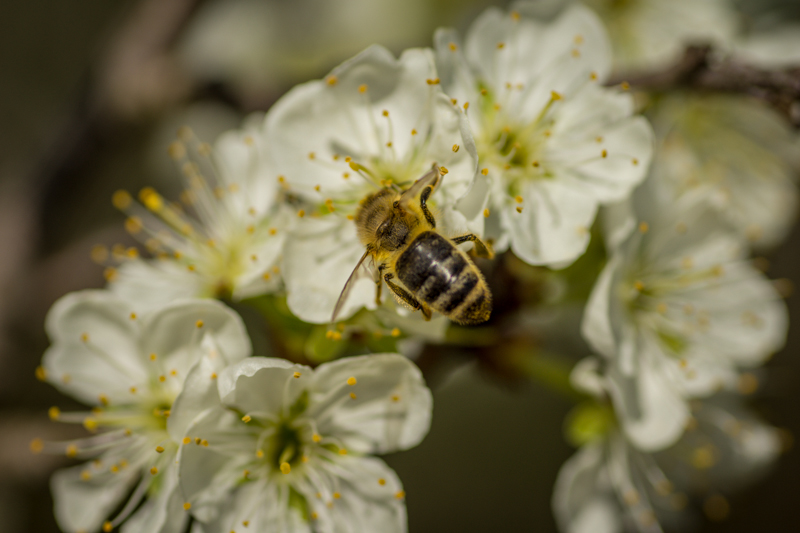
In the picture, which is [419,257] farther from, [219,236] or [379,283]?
[219,236]

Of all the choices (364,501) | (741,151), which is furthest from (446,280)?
(741,151)

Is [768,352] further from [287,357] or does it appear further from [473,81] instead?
[287,357]

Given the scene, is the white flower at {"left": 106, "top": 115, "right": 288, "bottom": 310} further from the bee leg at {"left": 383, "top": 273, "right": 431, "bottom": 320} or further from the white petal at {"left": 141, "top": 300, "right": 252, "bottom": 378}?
the bee leg at {"left": 383, "top": 273, "right": 431, "bottom": 320}

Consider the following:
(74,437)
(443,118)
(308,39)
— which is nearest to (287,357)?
(443,118)

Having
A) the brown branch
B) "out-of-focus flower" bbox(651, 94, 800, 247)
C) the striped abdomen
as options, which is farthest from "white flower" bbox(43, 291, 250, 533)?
"out-of-focus flower" bbox(651, 94, 800, 247)

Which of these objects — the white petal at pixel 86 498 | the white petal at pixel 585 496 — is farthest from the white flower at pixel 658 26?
the white petal at pixel 86 498

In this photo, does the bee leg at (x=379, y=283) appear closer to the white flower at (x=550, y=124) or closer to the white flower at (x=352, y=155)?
the white flower at (x=352, y=155)
